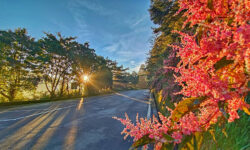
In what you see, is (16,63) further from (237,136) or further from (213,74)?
(237,136)

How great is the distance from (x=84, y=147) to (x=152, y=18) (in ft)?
28.4

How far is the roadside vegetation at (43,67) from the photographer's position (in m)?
14.0

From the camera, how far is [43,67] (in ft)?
55.9

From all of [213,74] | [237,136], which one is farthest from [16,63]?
[237,136]

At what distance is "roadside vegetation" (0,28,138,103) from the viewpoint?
14.0m

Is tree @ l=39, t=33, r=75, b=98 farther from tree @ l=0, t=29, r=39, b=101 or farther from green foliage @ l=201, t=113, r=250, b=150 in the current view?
green foliage @ l=201, t=113, r=250, b=150

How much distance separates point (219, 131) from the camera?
4.02ft

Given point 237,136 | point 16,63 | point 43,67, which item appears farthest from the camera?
point 43,67

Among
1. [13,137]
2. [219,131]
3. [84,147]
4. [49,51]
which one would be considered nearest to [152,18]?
[219,131]

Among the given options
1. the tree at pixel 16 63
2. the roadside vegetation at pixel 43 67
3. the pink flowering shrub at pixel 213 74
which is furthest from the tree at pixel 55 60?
the pink flowering shrub at pixel 213 74

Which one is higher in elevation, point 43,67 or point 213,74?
point 43,67

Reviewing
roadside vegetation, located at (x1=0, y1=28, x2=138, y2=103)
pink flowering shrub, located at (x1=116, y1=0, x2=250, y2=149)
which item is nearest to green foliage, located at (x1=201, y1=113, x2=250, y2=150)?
pink flowering shrub, located at (x1=116, y1=0, x2=250, y2=149)

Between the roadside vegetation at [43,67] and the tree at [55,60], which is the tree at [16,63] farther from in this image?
the tree at [55,60]

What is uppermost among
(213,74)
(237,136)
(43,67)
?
(43,67)
